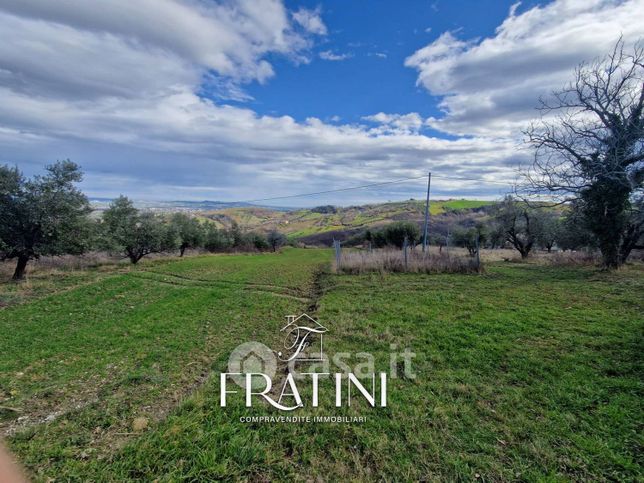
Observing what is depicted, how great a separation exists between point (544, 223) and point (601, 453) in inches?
1234

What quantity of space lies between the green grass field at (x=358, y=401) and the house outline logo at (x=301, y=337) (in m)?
0.34

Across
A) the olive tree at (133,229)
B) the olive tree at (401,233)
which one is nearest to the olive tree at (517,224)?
the olive tree at (401,233)

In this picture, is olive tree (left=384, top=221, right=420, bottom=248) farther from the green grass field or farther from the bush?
the green grass field

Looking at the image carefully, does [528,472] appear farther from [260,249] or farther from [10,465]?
→ [260,249]

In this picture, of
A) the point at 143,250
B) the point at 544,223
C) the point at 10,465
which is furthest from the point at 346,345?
the point at 544,223

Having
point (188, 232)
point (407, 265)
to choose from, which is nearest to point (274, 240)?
point (188, 232)

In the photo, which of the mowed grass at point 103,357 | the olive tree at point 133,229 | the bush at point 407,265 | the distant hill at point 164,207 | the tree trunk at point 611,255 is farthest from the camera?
the olive tree at point 133,229

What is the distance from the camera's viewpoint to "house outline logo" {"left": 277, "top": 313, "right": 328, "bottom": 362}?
19.9 feet

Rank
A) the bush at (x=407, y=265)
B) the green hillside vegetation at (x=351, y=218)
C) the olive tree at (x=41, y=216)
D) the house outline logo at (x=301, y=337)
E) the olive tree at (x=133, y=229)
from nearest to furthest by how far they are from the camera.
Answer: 1. the house outline logo at (x=301, y=337)
2. the olive tree at (x=41, y=216)
3. the bush at (x=407, y=265)
4. the olive tree at (x=133, y=229)
5. the green hillside vegetation at (x=351, y=218)

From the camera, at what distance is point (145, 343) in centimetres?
670

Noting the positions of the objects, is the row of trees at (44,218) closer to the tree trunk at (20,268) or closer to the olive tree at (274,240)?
the tree trunk at (20,268)

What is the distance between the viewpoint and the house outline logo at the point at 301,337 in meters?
Result: 6.07

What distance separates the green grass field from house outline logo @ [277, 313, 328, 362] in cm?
34

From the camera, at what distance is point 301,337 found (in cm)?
761
